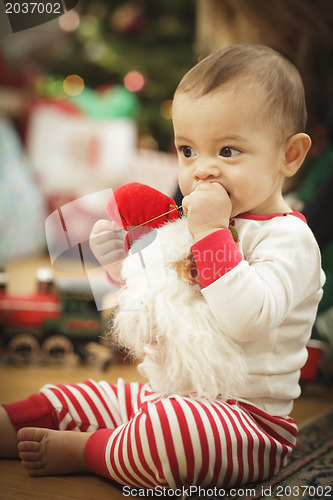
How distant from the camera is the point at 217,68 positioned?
0.50 meters

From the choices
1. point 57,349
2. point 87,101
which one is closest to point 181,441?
point 57,349

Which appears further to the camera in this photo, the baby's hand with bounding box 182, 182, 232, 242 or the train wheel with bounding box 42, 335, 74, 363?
the train wheel with bounding box 42, 335, 74, 363

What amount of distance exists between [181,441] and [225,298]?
135 millimetres

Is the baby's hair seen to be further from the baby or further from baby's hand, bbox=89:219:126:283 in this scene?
baby's hand, bbox=89:219:126:283

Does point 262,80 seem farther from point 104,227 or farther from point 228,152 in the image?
point 104,227

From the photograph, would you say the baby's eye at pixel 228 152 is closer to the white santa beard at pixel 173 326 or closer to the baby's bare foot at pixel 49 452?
the white santa beard at pixel 173 326

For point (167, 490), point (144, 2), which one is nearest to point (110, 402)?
point (167, 490)

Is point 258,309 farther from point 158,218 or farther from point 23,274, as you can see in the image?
point 23,274

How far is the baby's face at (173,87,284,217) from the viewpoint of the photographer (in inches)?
19.0

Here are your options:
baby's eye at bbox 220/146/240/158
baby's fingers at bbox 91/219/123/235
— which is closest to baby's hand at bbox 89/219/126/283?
baby's fingers at bbox 91/219/123/235

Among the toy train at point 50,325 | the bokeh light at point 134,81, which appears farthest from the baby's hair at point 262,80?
the bokeh light at point 134,81

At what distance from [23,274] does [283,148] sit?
568 millimetres

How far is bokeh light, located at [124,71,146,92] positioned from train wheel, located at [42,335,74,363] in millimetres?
1309

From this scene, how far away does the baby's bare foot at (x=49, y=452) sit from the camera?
51 centimetres
